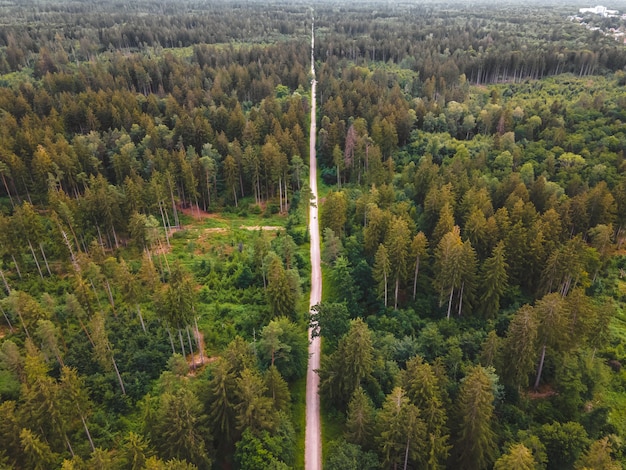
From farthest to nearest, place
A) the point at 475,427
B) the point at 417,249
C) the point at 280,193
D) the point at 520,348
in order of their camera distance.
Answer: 1. the point at 280,193
2. the point at 417,249
3. the point at 520,348
4. the point at 475,427

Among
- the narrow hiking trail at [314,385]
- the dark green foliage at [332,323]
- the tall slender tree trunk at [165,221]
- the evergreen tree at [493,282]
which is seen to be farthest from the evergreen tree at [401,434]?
the tall slender tree trunk at [165,221]

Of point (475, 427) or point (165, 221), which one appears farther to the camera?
point (165, 221)

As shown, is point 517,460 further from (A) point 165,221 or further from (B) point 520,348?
(A) point 165,221

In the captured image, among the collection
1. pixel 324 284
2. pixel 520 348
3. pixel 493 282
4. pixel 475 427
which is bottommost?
pixel 324 284

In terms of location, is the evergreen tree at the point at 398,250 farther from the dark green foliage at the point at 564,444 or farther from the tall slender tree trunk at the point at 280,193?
the tall slender tree trunk at the point at 280,193

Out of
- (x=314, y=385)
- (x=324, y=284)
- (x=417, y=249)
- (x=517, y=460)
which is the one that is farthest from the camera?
(x=324, y=284)

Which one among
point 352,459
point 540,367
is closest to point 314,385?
point 352,459

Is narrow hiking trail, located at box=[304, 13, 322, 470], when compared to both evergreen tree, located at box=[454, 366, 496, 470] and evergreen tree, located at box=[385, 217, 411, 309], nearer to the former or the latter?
evergreen tree, located at box=[385, 217, 411, 309]

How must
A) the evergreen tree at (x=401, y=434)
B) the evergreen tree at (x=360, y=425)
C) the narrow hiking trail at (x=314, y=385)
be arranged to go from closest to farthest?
the evergreen tree at (x=401, y=434)
the evergreen tree at (x=360, y=425)
the narrow hiking trail at (x=314, y=385)

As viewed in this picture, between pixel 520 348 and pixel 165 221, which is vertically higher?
pixel 520 348

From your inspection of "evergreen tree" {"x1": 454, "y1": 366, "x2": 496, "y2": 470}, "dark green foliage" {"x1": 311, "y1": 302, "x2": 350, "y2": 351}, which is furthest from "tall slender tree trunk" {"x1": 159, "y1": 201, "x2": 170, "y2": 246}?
"evergreen tree" {"x1": 454, "y1": 366, "x2": 496, "y2": 470}
